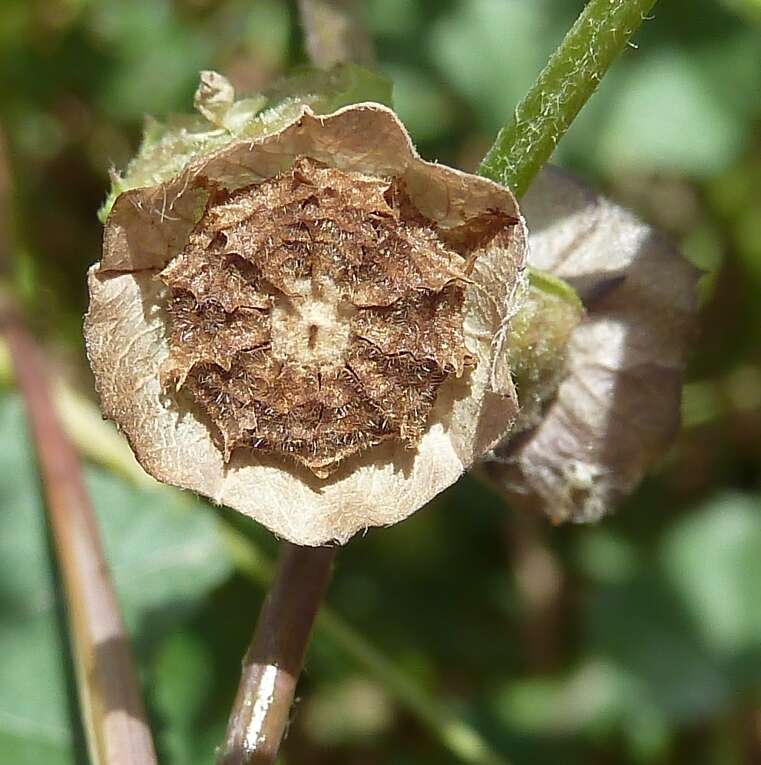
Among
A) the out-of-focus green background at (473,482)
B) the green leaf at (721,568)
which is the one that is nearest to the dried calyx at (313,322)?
the out-of-focus green background at (473,482)

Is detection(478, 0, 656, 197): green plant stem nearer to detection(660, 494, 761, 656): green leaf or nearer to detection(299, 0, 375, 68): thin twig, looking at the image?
detection(299, 0, 375, 68): thin twig

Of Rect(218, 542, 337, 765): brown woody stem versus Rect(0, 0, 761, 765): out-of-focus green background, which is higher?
Rect(218, 542, 337, 765): brown woody stem

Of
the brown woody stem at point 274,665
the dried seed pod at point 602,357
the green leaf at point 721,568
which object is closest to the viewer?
the brown woody stem at point 274,665

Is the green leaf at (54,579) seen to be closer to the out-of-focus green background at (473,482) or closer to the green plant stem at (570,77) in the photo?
the out-of-focus green background at (473,482)

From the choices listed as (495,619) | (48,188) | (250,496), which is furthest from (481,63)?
(250,496)

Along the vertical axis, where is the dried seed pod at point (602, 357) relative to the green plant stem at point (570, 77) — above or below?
below

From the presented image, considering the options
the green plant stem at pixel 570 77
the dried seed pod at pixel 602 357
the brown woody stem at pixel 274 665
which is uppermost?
the green plant stem at pixel 570 77

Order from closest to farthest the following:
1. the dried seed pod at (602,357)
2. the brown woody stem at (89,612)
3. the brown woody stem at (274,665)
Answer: the brown woody stem at (274,665) < the brown woody stem at (89,612) < the dried seed pod at (602,357)

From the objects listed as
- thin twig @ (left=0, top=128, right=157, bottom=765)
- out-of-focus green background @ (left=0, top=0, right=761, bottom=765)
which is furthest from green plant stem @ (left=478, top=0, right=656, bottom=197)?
out-of-focus green background @ (left=0, top=0, right=761, bottom=765)
